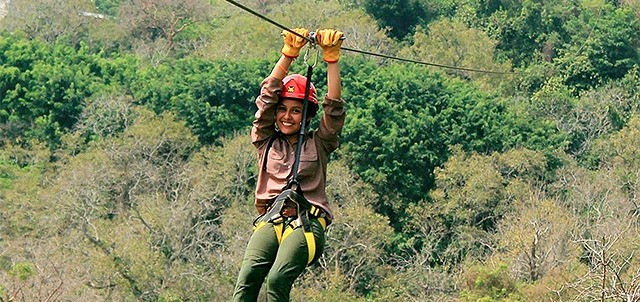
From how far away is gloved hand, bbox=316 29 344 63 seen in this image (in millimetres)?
5184

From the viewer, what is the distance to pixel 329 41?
17.0ft

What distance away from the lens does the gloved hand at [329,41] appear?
17.0ft

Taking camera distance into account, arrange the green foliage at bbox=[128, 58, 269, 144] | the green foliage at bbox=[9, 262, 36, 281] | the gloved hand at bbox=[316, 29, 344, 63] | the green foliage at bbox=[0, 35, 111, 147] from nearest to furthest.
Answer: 1. the gloved hand at bbox=[316, 29, 344, 63]
2. the green foliage at bbox=[9, 262, 36, 281]
3. the green foliage at bbox=[128, 58, 269, 144]
4. the green foliage at bbox=[0, 35, 111, 147]

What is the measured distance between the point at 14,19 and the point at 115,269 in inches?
771

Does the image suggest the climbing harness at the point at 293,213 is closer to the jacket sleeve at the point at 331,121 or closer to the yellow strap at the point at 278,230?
the yellow strap at the point at 278,230

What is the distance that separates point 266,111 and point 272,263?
0.67 metres

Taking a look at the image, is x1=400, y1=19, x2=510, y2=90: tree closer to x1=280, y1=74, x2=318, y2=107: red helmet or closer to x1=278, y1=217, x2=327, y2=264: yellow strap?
x1=280, y1=74, x2=318, y2=107: red helmet

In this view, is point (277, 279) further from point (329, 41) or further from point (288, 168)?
A: point (329, 41)

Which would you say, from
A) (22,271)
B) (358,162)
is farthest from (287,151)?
(358,162)

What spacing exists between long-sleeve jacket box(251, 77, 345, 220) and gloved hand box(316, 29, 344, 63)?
200mm

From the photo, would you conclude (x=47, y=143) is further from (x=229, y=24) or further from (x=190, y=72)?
(x=229, y=24)

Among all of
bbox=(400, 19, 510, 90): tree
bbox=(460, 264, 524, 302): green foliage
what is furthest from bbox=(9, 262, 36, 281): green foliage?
bbox=(400, 19, 510, 90): tree

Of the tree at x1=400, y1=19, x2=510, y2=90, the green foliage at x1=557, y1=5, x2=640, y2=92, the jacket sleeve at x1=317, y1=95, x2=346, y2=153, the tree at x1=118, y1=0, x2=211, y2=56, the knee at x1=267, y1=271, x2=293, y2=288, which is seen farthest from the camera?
the tree at x1=118, y1=0, x2=211, y2=56

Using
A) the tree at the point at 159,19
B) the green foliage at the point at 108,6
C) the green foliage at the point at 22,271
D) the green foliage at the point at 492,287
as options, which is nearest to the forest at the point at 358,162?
the green foliage at the point at 492,287
